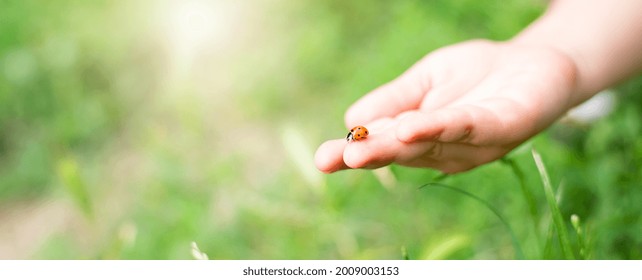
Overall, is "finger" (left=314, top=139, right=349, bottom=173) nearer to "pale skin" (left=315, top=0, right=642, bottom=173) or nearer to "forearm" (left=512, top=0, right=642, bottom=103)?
"pale skin" (left=315, top=0, right=642, bottom=173)

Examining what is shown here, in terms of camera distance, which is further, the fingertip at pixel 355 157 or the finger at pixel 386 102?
the finger at pixel 386 102

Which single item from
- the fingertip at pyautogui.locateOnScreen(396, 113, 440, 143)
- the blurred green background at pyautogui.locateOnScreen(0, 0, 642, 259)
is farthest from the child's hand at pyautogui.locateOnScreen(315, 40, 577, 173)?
the blurred green background at pyautogui.locateOnScreen(0, 0, 642, 259)

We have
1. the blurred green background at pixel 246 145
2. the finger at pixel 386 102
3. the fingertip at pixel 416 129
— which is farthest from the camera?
the blurred green background at pixel 246 145

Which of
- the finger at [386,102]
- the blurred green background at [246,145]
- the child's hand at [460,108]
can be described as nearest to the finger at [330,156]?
the child's hand at [460,108]

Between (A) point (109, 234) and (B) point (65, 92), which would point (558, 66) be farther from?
(B) point (65, 92)

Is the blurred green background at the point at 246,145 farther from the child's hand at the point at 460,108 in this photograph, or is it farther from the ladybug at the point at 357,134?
the ladybug at the point at 357,134

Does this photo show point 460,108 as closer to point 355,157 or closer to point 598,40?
point 355,157

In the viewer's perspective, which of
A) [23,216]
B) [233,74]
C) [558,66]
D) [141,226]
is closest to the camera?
[558,66]
